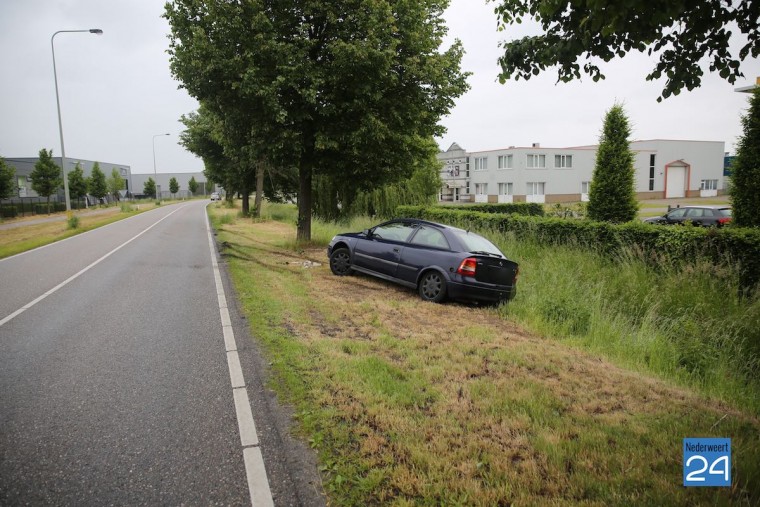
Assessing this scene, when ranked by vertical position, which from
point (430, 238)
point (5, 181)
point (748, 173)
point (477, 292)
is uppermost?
point (5, 181)

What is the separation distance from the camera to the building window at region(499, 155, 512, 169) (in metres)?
55.1

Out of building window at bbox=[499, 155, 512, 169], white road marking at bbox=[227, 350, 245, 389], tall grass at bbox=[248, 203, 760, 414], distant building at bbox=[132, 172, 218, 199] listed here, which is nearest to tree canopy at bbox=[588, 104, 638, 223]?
tall grass at bbox=[248, 203, 760, 414]

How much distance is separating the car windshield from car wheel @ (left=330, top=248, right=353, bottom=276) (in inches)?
115

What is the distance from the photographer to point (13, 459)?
3.25 meters

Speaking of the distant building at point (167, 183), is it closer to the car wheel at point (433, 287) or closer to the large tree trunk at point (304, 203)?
the large tree trunk at point (304, 203)

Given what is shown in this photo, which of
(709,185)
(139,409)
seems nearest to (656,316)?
(139,409)

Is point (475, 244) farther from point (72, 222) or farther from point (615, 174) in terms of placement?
point (72, 222)

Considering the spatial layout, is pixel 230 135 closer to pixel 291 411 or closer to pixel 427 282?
pixel 427 282

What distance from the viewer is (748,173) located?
12.6 metres

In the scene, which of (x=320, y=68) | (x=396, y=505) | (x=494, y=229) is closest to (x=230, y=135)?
(x=320, y=68)

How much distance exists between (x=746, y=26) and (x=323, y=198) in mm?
22013

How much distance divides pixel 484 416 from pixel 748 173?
13321 millimetres

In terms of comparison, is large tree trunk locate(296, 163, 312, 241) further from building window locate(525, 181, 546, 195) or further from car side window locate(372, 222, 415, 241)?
building window locate(525, 181, 546, 195)
